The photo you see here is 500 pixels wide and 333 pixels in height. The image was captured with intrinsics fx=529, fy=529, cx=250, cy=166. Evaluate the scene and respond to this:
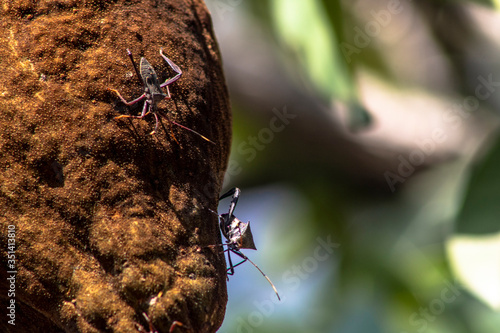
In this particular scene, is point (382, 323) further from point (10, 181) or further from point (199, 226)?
Answer: point (10, 181)

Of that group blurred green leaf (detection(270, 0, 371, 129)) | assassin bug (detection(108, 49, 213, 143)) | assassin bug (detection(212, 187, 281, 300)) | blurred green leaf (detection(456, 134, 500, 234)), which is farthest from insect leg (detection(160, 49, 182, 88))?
blurred green leaf (detection(456, 134, 500, 234))

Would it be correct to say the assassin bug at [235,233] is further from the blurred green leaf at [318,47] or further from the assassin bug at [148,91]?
the blurred green leaf at [318,47]

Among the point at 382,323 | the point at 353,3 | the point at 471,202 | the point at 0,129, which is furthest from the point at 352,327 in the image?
the point at 0,129

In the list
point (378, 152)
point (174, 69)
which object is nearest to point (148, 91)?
point (174, 69)

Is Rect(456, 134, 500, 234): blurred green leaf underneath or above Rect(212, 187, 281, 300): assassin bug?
underneath

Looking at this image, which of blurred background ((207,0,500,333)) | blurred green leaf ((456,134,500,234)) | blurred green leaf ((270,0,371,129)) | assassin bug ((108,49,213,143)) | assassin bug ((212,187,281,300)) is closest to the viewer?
assassin bug ((108,49,213,143))

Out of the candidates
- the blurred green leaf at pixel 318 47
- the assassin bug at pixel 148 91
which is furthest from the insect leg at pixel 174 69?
the blurred green leaf at pixel 318 47

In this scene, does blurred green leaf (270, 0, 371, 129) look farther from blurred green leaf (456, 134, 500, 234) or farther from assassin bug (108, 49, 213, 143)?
assassin bug (108, 49, 213, 143)

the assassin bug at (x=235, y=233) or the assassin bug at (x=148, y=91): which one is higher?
the assassin bug at (x=148, y=91)
